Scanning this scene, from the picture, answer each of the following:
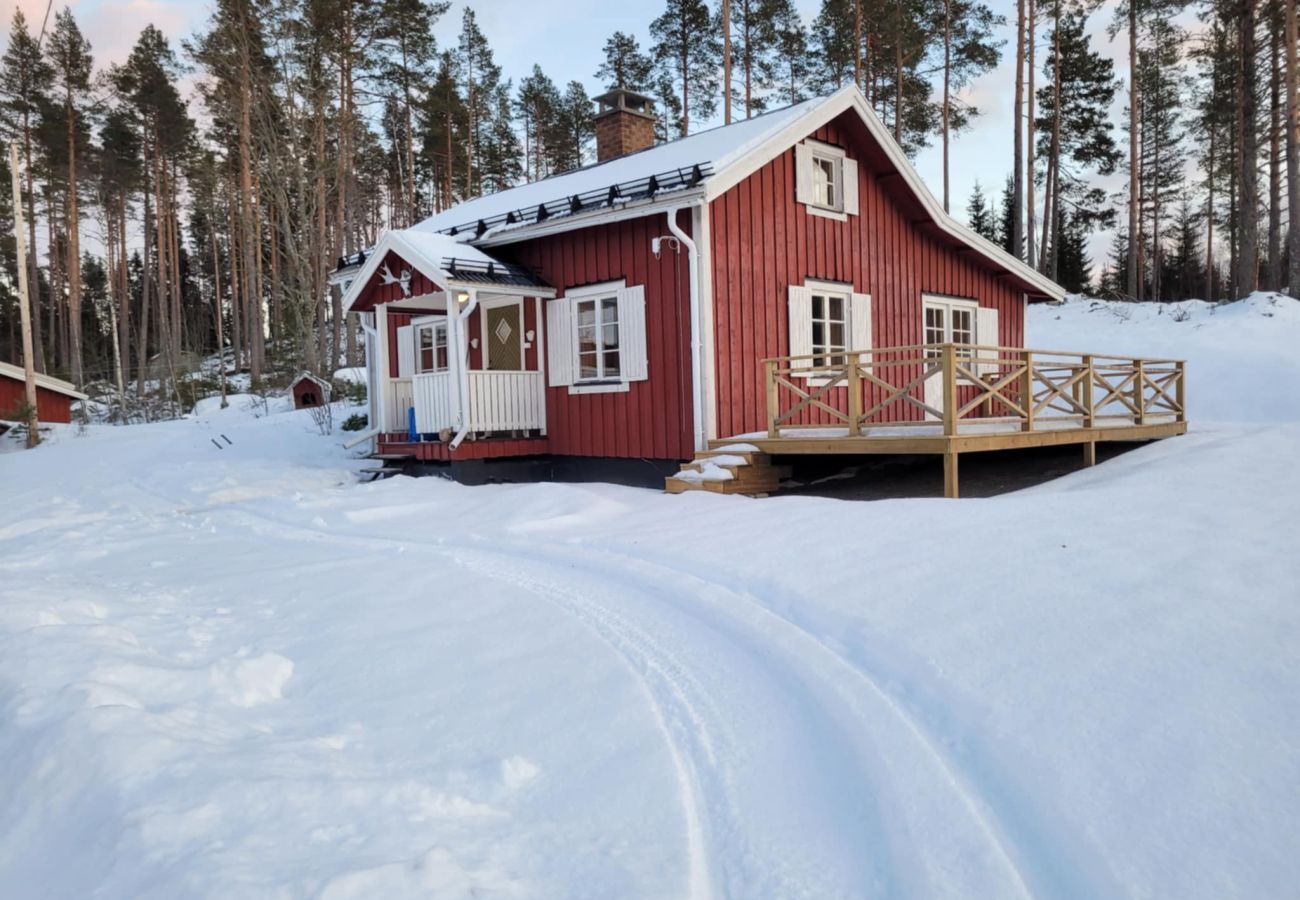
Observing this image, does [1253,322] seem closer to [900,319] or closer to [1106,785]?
[900,319]

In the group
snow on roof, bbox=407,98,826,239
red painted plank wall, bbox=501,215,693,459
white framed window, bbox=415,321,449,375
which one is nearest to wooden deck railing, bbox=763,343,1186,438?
red painted plank wall, bbox=501,215,693,459

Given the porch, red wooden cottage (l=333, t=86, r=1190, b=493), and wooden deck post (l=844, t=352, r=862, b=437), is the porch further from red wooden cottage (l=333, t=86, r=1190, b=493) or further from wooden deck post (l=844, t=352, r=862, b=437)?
wooden deck post (l=844, t=352, r=862, b=437)

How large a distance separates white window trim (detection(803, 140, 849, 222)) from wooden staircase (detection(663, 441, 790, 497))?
13.4 ft

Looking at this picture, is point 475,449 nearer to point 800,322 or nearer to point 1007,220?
point 800,322

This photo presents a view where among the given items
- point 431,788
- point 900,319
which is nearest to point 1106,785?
point 431,788

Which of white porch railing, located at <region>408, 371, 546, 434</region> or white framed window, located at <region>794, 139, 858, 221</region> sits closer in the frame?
white porch railing, located at <region>408, 371, 546, 434</region>

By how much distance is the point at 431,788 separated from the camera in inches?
118

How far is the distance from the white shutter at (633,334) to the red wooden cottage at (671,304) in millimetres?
26

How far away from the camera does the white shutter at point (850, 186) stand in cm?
1226

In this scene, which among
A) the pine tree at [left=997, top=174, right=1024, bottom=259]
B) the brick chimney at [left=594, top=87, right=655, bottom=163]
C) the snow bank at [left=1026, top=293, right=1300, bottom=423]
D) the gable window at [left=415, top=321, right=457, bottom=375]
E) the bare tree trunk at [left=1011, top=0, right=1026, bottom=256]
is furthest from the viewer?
the pine tree at [left=997, top=174, right=1024, bottom=259]

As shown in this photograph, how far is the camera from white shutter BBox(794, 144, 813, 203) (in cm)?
1150

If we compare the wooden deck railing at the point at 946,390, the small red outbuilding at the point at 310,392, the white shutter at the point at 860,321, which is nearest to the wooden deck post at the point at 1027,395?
the wooden deck railing at the point at 946,390

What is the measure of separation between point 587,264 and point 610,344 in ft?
3.75

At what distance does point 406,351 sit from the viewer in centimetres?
1388
